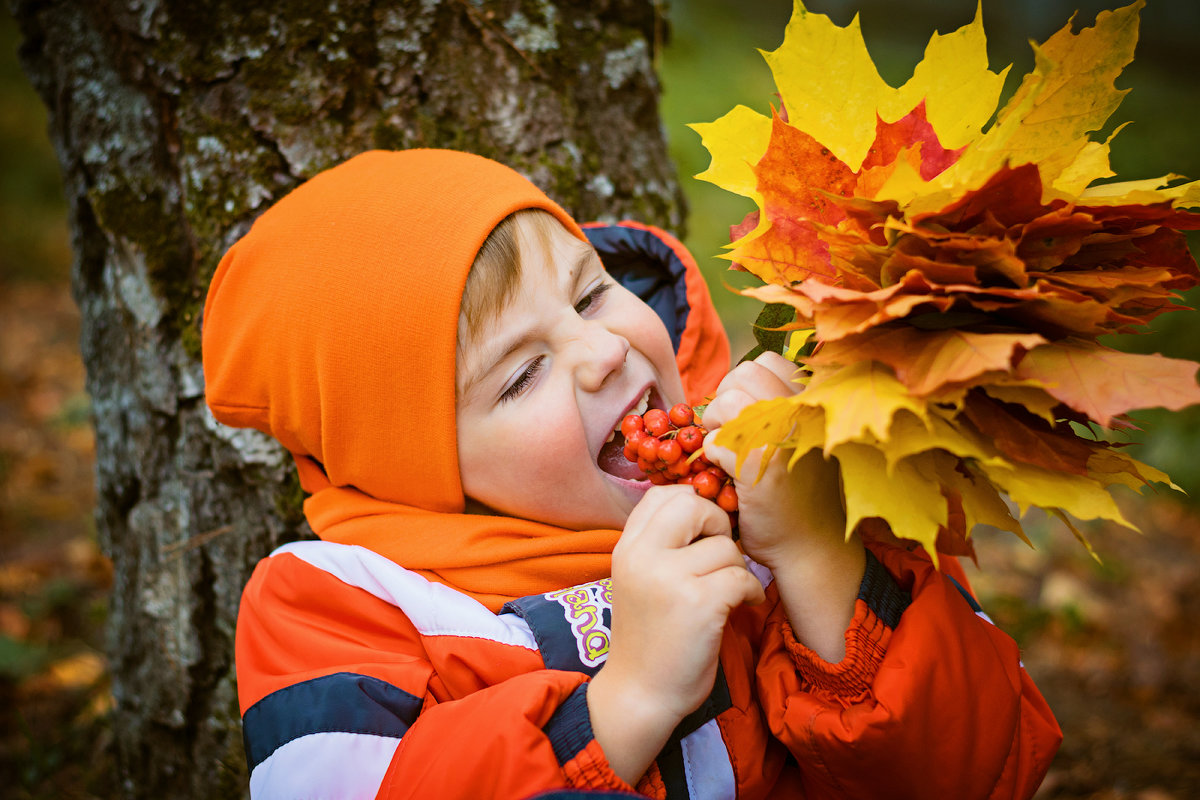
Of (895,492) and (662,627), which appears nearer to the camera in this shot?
(895,492)

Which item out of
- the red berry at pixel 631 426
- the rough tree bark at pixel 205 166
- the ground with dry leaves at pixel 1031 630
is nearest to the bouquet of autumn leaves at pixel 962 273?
the red berry at pixel 631 426

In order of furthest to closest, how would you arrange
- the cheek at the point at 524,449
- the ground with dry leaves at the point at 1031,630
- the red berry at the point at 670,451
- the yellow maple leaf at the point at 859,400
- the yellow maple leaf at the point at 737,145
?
the ground with dry leaves at the point at 1031,630 → the cheek at the point at 524,449 → the red berry at the point at 670,451 → the yellow maple leaf at the point at 737,145 → the yellow maple leaf at the point at 859,400

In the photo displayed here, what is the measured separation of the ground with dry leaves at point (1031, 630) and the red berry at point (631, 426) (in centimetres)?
221

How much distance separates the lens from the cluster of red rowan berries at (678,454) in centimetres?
135

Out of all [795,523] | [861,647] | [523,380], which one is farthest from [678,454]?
[861,647]

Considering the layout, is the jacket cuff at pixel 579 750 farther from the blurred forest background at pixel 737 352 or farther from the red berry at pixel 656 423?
the blurred forest background at pixel 737 352

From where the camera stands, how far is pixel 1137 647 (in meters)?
3.26

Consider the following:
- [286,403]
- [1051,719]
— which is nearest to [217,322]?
[286,403]

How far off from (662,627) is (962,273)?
73cm

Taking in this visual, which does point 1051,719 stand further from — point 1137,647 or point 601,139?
point 1137,647

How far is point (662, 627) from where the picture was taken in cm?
127

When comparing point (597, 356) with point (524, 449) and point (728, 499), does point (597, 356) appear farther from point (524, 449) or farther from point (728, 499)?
point (728, 499)

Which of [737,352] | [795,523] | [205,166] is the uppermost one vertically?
[205,166]

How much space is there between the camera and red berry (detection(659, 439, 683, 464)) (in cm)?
134
